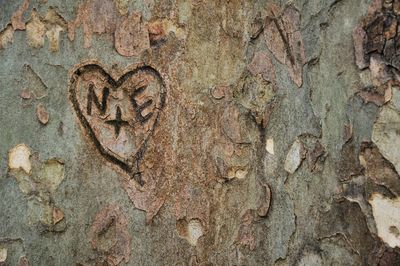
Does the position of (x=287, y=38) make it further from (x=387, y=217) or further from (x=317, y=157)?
(x=387, y=217)

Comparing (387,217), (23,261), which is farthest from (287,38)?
(23,261)

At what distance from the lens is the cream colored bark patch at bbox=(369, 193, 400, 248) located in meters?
1.36

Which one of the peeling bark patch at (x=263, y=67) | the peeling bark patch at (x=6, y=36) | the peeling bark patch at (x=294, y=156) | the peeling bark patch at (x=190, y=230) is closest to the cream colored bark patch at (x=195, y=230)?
the peeling bark patch at (x=190, y=230)

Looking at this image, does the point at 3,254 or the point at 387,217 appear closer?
the point at 387,217

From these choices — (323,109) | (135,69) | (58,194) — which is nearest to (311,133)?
(323,109)

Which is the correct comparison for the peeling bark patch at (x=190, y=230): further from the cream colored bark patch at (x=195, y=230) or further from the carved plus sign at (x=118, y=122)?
the carved plus sign at (x=118, y=122)

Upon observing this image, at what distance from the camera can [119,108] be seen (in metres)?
1.70

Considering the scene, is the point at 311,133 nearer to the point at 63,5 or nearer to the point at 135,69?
the point at 135,69

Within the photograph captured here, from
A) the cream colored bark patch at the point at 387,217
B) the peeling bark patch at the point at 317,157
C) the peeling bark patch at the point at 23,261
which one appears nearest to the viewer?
the cream colored bark patch at the point at 387,217

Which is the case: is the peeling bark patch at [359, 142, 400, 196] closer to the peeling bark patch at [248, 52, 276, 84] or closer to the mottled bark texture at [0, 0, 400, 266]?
the mottled bark texture at [0, 0, 400, 266]

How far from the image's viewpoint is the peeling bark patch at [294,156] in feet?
5.30

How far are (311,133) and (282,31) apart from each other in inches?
9.9

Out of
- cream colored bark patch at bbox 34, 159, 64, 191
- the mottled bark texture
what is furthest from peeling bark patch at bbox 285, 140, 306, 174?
cream colored bark patch at bbox 34, 159, 64, 191

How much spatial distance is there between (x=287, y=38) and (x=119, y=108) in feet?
1.37
